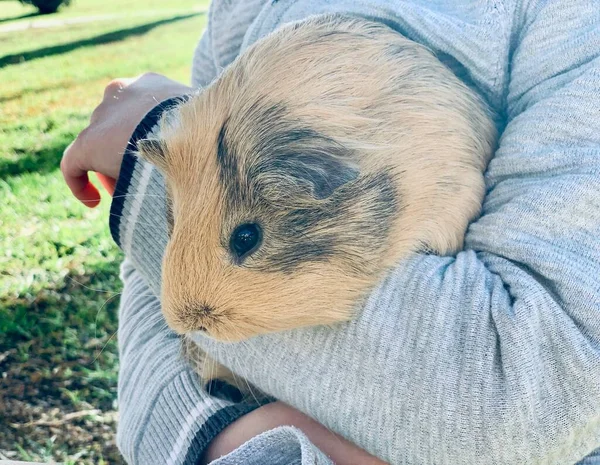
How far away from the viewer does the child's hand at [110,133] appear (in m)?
0.98

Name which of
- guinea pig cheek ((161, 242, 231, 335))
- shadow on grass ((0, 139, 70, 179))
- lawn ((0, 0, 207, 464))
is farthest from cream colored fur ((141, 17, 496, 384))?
shadow on grass ((0, 139, 70, 179))

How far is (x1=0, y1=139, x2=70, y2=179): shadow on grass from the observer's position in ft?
6.45

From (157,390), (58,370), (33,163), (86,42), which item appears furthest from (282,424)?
(86,42)

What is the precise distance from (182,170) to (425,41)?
1.33 feet

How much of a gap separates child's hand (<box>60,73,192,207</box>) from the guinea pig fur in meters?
0.20

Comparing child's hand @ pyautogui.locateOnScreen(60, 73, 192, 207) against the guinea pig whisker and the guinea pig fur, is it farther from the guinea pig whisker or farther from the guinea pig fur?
the guinea pig whisker

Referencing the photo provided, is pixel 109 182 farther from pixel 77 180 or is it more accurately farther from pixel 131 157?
pixel 131 157

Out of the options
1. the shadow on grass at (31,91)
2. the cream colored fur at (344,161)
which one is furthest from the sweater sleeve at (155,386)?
the shadow on grass at (31,91)

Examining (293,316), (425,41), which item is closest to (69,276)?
(293,316)

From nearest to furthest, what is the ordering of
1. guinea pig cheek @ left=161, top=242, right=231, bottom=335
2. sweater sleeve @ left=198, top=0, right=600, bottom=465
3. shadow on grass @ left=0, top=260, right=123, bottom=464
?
1. sweater sleeve @ left=198, top=0, right=600, bottom=465
2. guinea pig cheek @ left=161, top=242, right=231, bottom=335
3. shadow on grass @ left=0, top=260, right=123, bottom=464

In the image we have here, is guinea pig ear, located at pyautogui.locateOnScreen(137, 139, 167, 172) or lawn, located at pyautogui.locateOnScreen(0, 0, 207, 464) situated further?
lawn, located at pyautogui.locateOnScreen(0, 0, 207, 464)

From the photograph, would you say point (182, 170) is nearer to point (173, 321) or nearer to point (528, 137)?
point (173, 321)

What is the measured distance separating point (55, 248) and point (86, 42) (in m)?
1.06

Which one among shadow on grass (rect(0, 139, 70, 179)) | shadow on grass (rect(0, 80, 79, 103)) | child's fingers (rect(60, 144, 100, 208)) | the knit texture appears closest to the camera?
the knit texture
